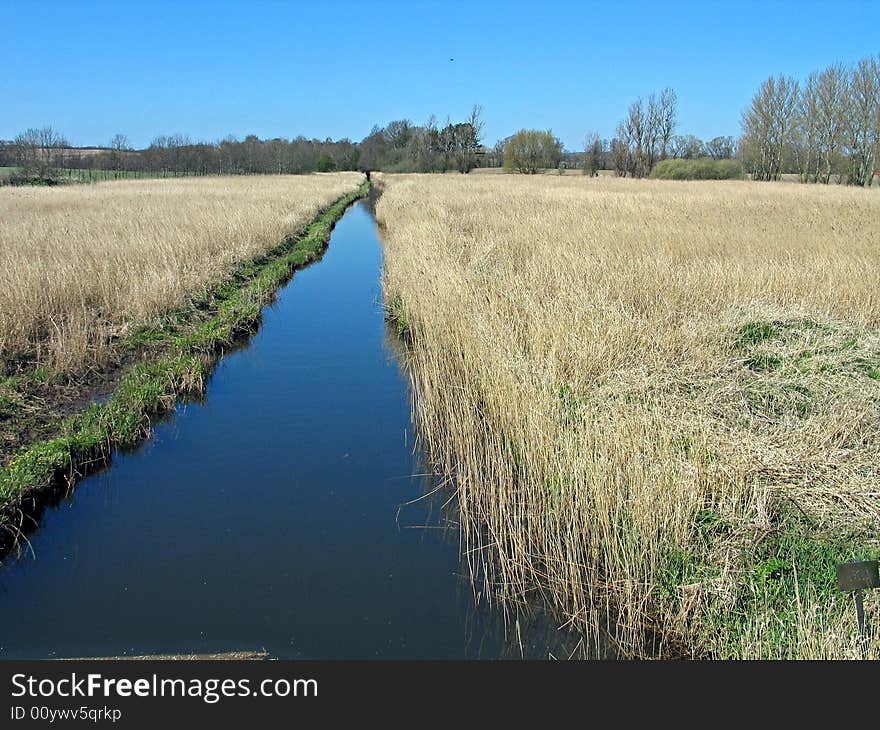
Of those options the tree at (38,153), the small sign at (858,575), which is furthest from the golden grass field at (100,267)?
→ the tree at (38,153)

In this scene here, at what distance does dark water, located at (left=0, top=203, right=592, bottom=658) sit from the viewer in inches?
136

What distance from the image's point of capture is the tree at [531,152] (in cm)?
6419

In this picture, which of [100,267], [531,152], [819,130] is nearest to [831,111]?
[819,130]

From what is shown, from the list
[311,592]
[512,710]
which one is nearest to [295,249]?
[311,592]

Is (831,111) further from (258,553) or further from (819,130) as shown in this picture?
(258,553)

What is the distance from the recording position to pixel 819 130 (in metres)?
44.2

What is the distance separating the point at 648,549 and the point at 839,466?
4.67ft

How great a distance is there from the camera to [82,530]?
4.48 meters

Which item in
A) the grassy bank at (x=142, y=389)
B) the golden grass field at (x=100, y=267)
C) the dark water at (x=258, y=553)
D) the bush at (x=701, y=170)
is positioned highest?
the bush at (x=701, y=170)

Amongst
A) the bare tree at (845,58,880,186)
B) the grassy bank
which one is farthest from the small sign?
the bare tree at (845,58,880,186)

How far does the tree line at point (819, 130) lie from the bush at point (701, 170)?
1.57 metres

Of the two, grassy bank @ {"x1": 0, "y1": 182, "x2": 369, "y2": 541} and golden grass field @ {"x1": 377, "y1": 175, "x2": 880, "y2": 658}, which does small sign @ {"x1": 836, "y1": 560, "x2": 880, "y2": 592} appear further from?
grassy bank @ {"x1": 0, "y1": 182, "x2": 369, "y2": 541}

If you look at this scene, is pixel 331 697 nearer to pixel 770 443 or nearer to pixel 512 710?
pixel 512 710

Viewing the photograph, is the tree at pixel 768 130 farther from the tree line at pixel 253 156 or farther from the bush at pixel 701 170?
the tree line at pixel 253 156
